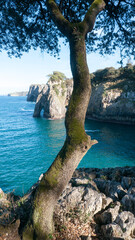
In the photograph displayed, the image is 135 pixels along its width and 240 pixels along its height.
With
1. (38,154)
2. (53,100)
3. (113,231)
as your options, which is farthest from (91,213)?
(53,100)

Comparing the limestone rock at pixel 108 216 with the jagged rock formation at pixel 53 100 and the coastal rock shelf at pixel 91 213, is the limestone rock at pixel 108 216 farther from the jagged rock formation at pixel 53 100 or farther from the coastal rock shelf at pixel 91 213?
the jagged rock formation at pixel 53 100

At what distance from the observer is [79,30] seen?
5.01m

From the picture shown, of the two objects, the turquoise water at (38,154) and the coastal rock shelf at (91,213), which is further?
the turquoise water at (38,154)

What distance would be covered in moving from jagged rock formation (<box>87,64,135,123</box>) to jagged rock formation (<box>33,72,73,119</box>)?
14.9 m

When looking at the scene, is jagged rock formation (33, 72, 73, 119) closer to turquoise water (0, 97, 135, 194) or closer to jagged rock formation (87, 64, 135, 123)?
jagged rock formation (87, 64, 135, 123)

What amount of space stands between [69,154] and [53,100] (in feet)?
211

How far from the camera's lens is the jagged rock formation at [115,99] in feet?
179

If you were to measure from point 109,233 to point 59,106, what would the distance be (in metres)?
65.4

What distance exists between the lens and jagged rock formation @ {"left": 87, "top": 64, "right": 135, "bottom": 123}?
54497 millimetres

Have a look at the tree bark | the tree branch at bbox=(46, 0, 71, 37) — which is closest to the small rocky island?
the tree branch at bbox=(46, 0, 71, 37)

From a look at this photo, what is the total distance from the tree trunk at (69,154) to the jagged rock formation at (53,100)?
62.4 m

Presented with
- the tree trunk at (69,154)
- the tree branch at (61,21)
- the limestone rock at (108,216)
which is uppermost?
the tree branch at (61,21)

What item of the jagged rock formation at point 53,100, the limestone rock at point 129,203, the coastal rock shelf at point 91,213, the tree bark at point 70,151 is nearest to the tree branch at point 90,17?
the tree bark at point 70,151

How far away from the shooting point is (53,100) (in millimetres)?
68062
